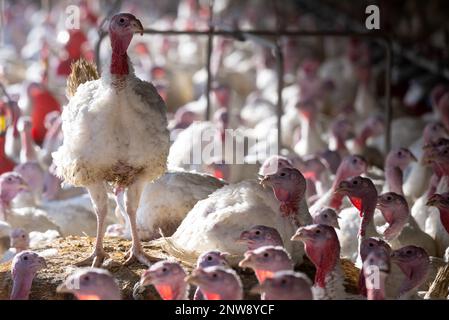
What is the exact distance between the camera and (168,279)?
4676mm

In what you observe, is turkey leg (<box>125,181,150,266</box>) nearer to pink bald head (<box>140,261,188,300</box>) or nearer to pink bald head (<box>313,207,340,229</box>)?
pink bald head (<box>140,261,188,300</box>)

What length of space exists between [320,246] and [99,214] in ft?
3.36

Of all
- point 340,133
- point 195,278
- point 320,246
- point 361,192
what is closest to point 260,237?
point 320,246

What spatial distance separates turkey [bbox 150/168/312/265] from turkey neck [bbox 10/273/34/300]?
0.75 m

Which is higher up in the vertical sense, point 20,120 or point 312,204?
point 20,120

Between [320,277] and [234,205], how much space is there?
70 centimetres

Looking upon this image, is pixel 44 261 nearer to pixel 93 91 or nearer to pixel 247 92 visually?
pixel 93 91

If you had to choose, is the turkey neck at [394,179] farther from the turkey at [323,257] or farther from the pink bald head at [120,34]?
the pink bald head at [120,34]

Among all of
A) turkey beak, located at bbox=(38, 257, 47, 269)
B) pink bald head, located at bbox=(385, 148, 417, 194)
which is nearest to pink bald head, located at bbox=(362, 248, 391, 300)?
turkey beak, located at bbox=(38, 257, 47, 269)

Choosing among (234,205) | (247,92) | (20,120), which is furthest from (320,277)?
(247,92)

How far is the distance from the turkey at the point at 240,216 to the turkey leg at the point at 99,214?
0.33 metres

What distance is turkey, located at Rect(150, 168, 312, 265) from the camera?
5336 mm

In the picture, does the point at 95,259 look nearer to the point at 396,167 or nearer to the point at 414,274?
the point at 414,274

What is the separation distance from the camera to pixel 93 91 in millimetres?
5211
